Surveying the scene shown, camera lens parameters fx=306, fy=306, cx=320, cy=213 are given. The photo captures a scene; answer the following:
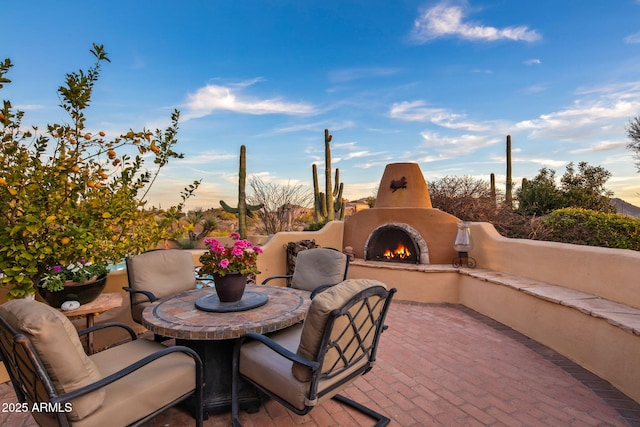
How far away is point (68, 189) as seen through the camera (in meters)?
2.54

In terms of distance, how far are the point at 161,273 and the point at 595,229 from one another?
7.72 m

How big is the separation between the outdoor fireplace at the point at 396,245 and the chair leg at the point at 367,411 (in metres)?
3.83

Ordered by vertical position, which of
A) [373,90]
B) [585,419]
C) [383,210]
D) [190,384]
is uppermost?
[373,90]

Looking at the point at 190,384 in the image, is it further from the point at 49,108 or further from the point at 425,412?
the point at 49,108

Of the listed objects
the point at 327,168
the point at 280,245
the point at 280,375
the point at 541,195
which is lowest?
the point at 280,375

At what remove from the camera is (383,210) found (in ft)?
20.6

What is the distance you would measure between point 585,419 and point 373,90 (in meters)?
7.64

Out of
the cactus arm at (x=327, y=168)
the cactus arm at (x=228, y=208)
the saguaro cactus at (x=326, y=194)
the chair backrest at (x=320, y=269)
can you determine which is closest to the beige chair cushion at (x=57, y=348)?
the chair backrest at (x=320, y=269)

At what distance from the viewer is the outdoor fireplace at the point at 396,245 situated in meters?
5.89

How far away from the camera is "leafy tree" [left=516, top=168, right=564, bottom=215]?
10625mm

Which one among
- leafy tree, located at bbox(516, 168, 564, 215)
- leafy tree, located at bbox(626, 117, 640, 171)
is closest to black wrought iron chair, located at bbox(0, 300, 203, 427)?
leafy tree, located at bbox(516, 168, 564, 215)

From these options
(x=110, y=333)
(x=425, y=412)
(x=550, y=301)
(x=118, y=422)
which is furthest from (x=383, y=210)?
(x=118, y=422)

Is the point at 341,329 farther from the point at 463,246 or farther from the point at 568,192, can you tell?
the point at 568,192

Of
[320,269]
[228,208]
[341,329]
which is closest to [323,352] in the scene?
[341,329]
